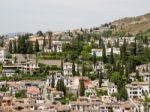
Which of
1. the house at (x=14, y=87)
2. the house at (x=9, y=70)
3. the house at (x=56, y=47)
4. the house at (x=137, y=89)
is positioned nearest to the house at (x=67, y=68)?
the house at (x=9, y=70)

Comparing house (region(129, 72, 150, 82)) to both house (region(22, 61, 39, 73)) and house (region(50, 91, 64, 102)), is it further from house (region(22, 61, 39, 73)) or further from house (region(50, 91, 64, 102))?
house (region(22, 61, 39, 73))

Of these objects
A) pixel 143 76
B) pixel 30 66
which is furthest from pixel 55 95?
pixel 143 76

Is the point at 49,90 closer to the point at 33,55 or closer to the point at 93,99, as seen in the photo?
the point at 93,99

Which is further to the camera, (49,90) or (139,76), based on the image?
(139,76)

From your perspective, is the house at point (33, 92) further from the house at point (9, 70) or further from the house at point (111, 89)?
the house at point (9, 70)

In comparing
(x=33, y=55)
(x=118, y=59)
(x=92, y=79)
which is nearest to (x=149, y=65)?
(x=118, y=59)

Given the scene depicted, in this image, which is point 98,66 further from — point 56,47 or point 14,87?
point 14,87

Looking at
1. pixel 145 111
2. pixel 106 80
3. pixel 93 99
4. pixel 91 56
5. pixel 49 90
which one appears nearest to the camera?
pixel 145 111

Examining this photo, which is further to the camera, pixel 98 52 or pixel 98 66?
pixel 98 52
